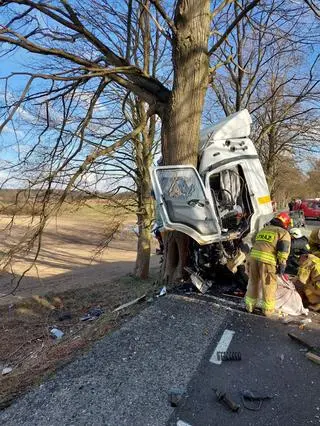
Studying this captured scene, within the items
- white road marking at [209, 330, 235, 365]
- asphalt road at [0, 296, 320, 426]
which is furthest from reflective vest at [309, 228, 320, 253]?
white road marking at [209, 330, 235, 365]

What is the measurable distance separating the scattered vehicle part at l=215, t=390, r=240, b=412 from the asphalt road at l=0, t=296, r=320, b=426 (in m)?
0.04

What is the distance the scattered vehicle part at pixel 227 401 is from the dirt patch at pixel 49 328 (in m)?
1.89

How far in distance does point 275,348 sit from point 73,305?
782cm

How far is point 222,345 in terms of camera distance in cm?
452

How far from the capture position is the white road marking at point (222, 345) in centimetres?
414

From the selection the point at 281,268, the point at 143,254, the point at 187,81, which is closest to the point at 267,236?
the point at 281,268

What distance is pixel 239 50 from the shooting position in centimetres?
1399

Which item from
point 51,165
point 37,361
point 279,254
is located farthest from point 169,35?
point 37,361

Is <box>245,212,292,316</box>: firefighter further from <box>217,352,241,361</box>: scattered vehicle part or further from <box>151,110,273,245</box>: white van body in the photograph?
<box>217,352,241,361</box>: scattered vehicle part

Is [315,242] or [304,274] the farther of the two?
[315,242]

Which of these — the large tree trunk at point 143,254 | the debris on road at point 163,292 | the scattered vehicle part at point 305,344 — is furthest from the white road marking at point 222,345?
the large tree trunk at point 143,254

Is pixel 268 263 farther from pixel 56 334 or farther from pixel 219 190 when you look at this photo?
pixel 56 334

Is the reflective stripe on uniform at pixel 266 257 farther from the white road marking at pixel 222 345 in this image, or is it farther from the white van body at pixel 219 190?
the white road marking at pixel 222 345

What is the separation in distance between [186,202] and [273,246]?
5.05 feet
